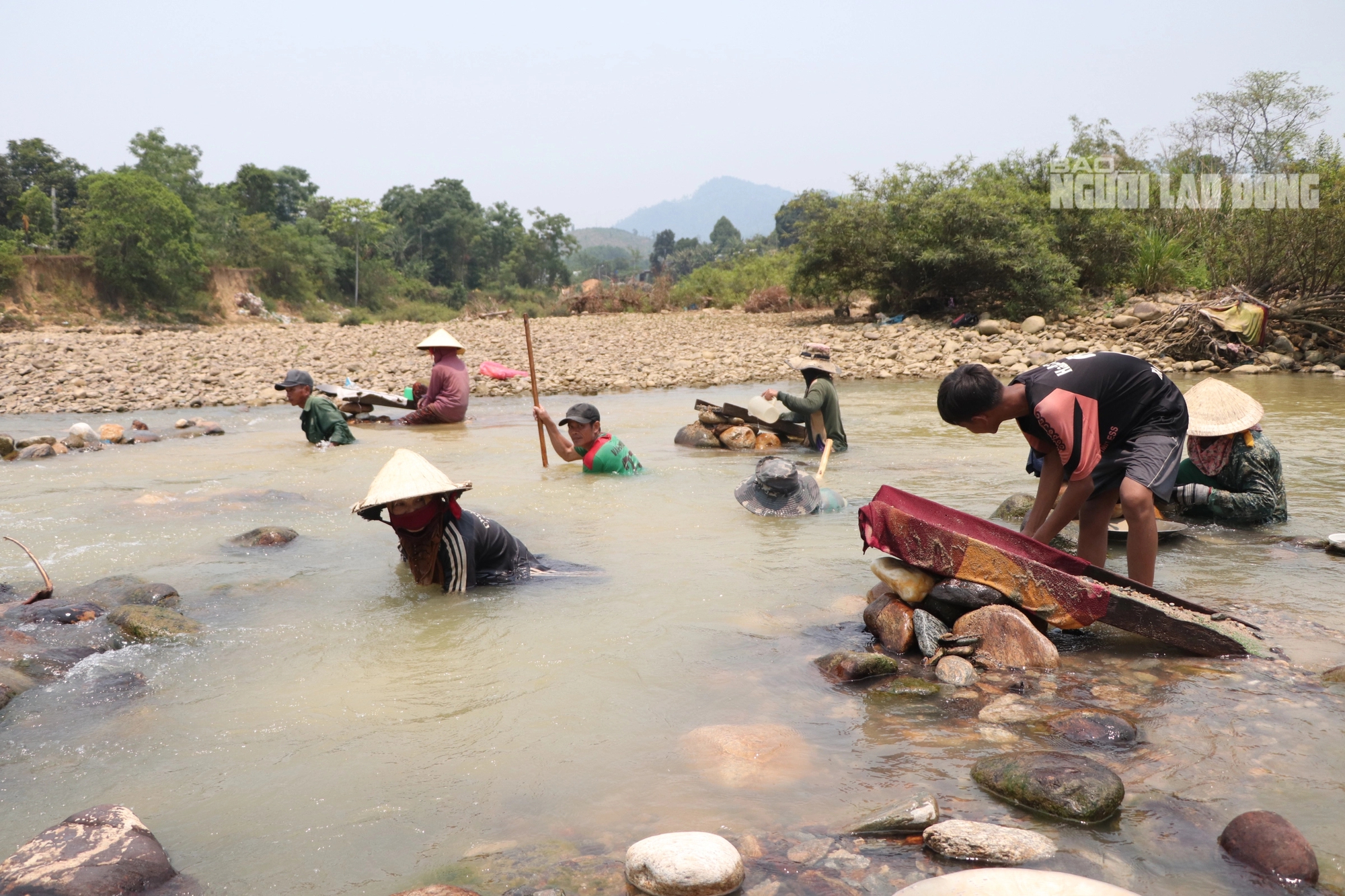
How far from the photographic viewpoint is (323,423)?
965 cm

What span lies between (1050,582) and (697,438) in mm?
6067

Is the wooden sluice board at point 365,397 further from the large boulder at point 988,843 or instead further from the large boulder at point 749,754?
the large boulder at point 988,843

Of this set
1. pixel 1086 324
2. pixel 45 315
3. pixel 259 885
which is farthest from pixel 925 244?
pixel 45 315

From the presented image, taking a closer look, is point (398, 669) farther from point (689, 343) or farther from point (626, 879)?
point (689, 343)

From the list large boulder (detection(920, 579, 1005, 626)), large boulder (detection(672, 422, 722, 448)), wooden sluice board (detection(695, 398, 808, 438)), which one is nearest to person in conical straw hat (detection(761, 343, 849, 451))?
wooden sluice board (detection(695, 398, 808, 438))

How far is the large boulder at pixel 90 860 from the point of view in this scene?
2322 millimetres

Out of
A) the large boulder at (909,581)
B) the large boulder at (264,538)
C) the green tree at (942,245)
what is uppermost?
the green tree at (942,245)

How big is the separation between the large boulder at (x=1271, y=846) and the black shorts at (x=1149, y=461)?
5.71 feet

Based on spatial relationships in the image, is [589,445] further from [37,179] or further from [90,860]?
[37,179]

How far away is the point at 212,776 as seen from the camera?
3.07m

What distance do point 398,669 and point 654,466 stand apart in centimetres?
494

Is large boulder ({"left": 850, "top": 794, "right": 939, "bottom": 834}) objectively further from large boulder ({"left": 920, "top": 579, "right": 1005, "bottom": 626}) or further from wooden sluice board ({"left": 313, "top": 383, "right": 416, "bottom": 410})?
wooden sluice board ({"left": 313, "top": 383, "right": 416, "bottom": 410})

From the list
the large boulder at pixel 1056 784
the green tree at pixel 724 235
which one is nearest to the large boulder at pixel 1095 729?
the large boulder at pixel 1056 784

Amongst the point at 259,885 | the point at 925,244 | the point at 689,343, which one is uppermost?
the point at 925,244
